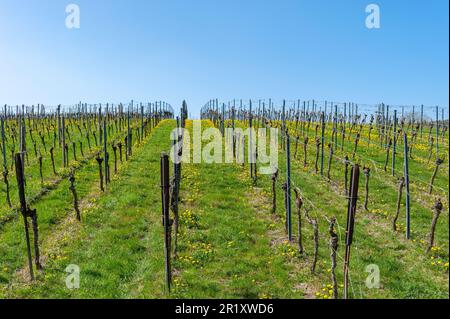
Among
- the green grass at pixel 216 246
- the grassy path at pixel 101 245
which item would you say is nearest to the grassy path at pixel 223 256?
the green grass at pixel 216 246

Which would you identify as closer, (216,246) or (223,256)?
(223,256)

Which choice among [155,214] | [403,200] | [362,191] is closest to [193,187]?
[155,214]

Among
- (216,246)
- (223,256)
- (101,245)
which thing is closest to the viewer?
(223,256)

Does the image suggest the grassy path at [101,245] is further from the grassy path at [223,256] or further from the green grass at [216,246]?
the grassy path at [223,256]

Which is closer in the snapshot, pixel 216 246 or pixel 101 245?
pixel 216 246

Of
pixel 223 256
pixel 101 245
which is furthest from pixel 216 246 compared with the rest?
pixel 101 245

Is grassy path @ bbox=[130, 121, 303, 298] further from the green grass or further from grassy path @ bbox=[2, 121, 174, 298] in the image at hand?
grassy path @ bbox=[2, 121, 174, 298]

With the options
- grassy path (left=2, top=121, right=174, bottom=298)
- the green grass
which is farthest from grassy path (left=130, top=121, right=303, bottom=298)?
grassy path (left=2, top=121, right=174, bottom=298)

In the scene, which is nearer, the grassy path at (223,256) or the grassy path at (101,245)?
the grassy path at (223,256)

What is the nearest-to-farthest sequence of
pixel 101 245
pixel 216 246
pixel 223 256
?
pixel 223 256 → pixel 216 246 → pixel 101 245

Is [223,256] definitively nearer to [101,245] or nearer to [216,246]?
[216,246]

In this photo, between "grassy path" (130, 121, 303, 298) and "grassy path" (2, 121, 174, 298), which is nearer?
"grassy path" (130, 121, 303, 298)
